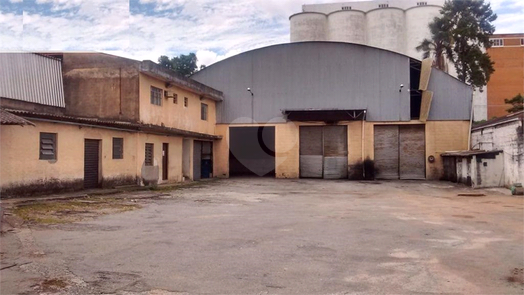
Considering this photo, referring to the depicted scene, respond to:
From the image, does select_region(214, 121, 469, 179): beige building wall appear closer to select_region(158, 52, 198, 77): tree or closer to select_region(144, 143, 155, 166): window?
select_region(144, 143, 155, 166): window

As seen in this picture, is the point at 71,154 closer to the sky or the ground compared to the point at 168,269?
closer to the sky

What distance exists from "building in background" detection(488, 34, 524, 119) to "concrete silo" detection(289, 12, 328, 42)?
63.9 feet

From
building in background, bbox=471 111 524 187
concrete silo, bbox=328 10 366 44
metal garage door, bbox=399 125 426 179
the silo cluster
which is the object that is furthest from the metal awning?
concrete silo, bbox=328 10 366 44

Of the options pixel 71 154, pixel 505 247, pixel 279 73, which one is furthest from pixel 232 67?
pixel 505 247

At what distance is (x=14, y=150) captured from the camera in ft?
42.3

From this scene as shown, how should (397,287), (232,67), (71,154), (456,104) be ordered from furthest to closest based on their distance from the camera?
(232,67) → (456,104) → (71,154) → (397,287)

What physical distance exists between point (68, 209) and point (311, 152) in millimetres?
18295

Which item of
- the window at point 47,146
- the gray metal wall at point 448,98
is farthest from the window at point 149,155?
the gray metal wall at point 448,98

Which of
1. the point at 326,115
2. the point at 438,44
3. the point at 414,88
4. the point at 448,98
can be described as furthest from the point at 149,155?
the point at 438,44

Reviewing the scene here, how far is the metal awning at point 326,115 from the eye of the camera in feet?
86.9

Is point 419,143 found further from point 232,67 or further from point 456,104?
point 232,67

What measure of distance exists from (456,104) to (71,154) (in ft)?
70.5

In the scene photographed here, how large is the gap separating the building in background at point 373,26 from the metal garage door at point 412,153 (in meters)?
14.8

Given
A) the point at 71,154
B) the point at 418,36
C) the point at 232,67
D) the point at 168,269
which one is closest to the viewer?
the point at 168,269
